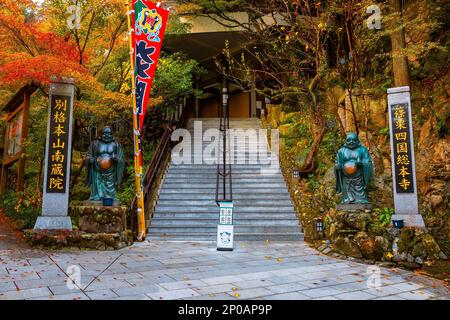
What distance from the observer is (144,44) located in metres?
8.76

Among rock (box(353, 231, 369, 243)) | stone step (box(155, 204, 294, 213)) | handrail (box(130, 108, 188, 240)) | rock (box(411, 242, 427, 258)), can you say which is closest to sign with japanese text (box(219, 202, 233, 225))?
stone step (box(155, 204, 294, 213))

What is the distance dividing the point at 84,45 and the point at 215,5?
27.6 ft

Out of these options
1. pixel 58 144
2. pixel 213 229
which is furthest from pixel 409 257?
pixel 58 144

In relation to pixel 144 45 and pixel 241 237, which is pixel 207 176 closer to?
pixel 241 237

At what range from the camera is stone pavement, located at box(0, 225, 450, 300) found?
4637 millimetres

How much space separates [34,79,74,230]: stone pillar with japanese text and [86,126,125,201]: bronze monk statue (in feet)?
1.81

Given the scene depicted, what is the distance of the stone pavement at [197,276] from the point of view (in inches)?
183

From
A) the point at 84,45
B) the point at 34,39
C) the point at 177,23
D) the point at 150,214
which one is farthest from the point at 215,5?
the point at 150,214

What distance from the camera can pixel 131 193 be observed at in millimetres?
11617

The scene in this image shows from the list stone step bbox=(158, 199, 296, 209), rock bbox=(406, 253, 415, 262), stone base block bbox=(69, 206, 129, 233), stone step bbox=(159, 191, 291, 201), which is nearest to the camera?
rock bbox=(406, 253, 415, 262)

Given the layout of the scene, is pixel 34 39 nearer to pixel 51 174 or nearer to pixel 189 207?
pixel 51 174

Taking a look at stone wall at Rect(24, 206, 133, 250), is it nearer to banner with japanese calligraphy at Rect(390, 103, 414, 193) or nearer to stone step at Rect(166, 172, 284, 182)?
stone step at Rect(166, 172, 284, 182)

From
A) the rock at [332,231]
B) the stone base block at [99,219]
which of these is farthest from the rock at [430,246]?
the stone base block at [99,219]

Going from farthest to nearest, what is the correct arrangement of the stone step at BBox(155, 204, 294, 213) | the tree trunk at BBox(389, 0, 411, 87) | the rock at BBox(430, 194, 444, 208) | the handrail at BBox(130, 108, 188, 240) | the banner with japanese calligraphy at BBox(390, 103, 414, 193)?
1. the stone step at BBox(155, 204, 294, 213)
2. the tree trunk at BBox(389, 0, 411, 87)
3. the handrail at BBox(130, 108, 188, 240)
4. the rock at BBox(430, 194, 444, 208)
5. the banner with japanese calligraphy at BBox(390, 103, 414, 193)
